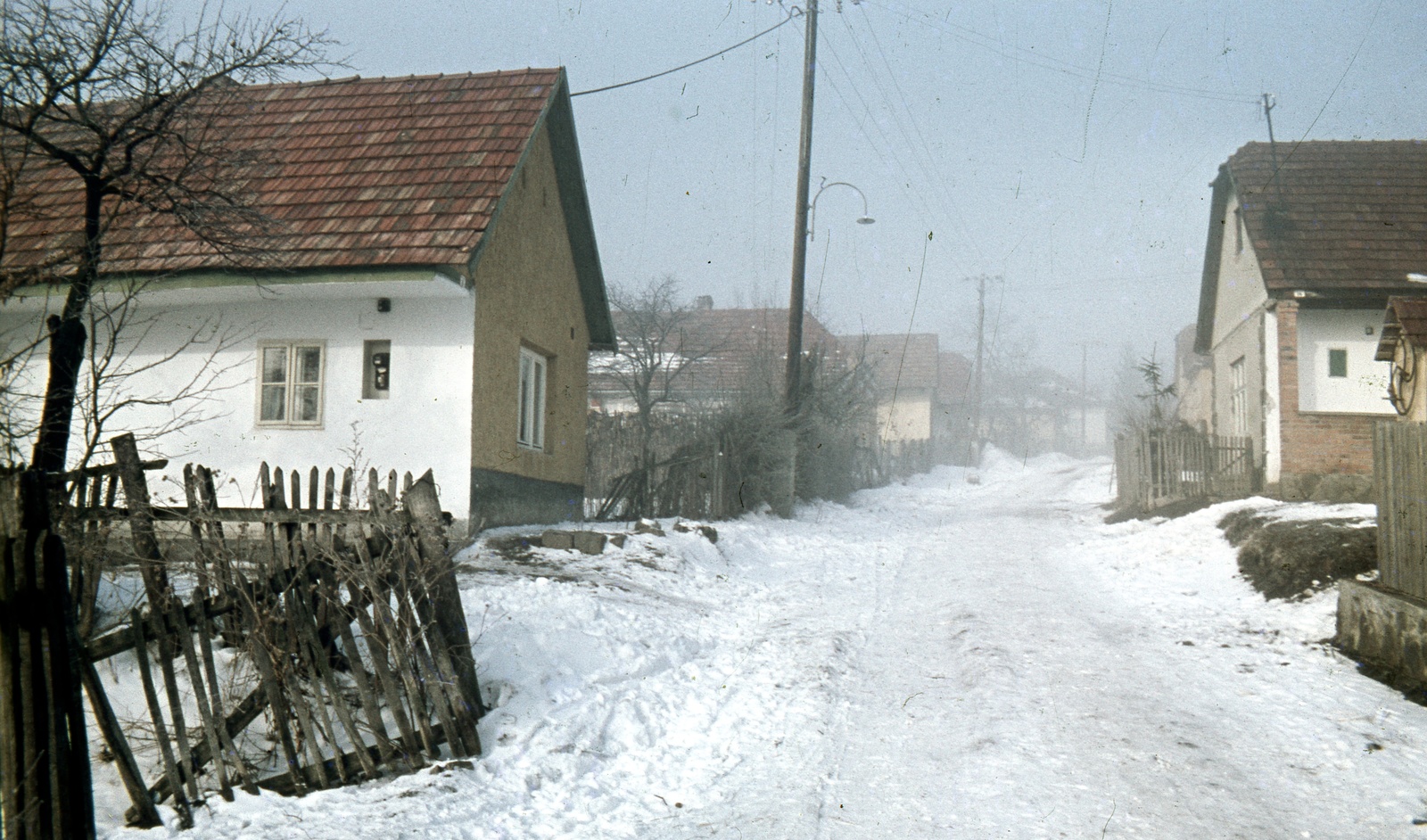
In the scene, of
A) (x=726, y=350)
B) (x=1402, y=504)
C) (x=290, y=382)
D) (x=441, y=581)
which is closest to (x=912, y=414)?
(x=726, y=350)

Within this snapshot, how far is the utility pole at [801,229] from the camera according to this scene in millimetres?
19297

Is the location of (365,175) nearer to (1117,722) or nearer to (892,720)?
(892,720)

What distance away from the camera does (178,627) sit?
4.62m

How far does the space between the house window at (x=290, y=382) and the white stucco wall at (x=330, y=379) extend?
9 centimetres

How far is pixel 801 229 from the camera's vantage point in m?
19.6

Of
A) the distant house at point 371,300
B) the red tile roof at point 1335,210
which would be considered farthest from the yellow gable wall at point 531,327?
the red tile roof at point 1335,210

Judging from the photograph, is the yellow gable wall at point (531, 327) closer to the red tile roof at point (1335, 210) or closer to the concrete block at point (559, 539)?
the concrete block at point (559, 539)

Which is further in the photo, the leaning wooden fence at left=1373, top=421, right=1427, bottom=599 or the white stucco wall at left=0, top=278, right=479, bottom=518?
the white stucco wall at left=0, top=278, right=479, bottom=518

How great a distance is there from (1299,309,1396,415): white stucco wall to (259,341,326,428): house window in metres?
15.9

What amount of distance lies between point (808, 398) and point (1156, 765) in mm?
14907

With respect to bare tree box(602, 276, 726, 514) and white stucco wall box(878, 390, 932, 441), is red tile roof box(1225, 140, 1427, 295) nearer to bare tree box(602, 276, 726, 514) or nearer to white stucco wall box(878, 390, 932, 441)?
bare tree box(602, 276, 726, 514)

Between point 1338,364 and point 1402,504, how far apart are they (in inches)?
472

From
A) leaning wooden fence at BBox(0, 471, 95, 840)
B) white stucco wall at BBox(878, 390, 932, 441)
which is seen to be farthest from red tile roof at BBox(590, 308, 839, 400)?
leaning wooden fence at BBox(0, 471, 95, 840)

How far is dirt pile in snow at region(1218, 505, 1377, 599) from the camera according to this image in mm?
9023
